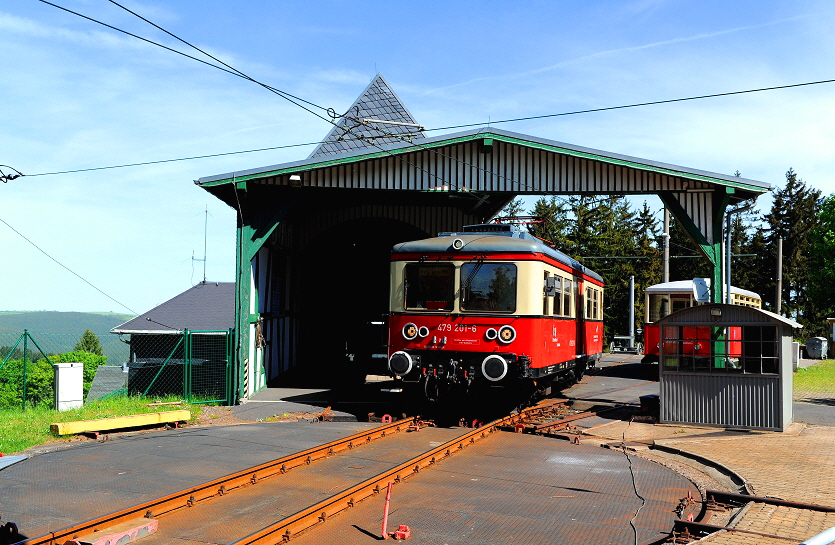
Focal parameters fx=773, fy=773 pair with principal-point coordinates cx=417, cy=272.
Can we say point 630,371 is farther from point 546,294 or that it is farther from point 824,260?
A: point 824,260

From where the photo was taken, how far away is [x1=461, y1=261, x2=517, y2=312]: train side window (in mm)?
13078

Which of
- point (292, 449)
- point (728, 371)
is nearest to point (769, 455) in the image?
point (728, 371)

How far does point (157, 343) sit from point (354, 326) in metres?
7.43

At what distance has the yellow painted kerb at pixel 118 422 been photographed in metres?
12.4

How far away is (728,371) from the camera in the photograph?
45.1 ft

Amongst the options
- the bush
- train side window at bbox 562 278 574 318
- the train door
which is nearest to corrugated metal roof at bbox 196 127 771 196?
the train door

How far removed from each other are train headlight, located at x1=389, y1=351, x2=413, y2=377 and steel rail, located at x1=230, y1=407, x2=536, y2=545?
1816 millimetres

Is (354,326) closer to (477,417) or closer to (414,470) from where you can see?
(477,417)

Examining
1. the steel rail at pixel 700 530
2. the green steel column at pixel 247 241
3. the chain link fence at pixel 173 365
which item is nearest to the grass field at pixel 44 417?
the green steel column at pixel 247 241

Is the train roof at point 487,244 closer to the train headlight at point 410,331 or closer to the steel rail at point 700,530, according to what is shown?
the train headlight at point 410,331

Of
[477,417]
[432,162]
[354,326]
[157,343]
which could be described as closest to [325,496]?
[477,417]

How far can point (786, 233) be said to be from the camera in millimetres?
63469

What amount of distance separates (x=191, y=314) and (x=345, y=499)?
2064 cm

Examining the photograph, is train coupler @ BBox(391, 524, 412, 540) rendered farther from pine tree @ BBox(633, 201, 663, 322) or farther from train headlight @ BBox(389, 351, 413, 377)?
pine tree @ BBox(633, 201, 663, 322)
